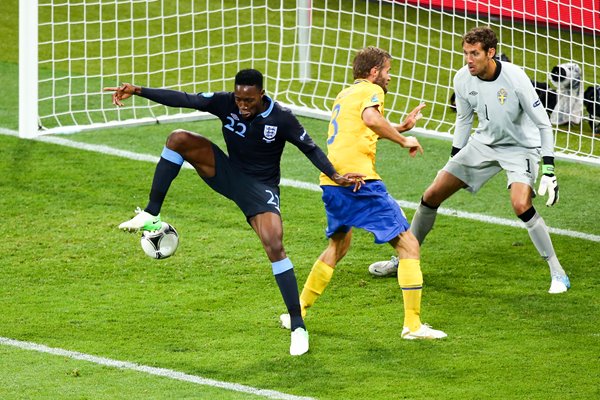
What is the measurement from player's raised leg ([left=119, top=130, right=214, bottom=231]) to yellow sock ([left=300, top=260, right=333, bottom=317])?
0.90 m

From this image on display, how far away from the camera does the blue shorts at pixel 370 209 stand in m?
7.83

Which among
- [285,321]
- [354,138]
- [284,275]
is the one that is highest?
[354,138]

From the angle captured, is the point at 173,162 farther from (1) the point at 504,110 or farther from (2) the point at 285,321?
(1) the point at 504,110

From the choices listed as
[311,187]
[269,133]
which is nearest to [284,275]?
[269,133]

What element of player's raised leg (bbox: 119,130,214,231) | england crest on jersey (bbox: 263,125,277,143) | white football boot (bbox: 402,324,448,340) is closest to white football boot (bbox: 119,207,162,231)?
player's raised leg (bbox: 119,130,214,231)

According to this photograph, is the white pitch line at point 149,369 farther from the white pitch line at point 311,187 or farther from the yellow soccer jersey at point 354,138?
the white pitch line at point 311,187

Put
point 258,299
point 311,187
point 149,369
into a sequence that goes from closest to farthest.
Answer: point 149,369, point 258,299, point 311,187

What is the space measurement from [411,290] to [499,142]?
5.29 ft

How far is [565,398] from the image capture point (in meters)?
6.80

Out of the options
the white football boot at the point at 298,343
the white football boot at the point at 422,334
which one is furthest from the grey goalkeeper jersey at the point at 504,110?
the white football boot at the point at 298,343

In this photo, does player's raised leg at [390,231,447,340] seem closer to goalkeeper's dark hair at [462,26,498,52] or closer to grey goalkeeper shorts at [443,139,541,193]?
grey goalkeeper shorts at [443,139,541,193]

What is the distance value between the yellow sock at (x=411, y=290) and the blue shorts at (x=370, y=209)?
214mm

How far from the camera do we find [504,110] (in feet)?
28.5

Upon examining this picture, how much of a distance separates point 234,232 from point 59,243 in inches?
54.3
